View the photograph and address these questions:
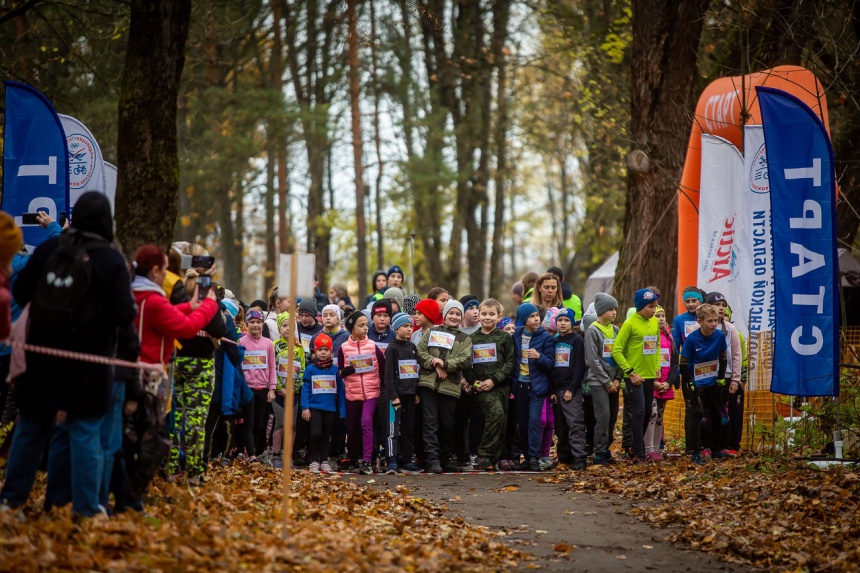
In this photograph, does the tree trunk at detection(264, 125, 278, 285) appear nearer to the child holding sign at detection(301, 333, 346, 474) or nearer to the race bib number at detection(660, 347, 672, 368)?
the child holding sign at detection(301, 333, 346, 474)

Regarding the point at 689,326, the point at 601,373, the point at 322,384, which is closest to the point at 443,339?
the point at 322,384

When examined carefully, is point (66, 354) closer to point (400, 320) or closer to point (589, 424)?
point (400, 320)

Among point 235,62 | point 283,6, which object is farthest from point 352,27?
point 235,62

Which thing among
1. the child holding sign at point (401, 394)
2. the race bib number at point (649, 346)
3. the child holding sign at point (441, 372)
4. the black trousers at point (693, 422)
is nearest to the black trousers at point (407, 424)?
the child holding sign at point (401, 394)

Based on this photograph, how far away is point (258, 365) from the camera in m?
13.3

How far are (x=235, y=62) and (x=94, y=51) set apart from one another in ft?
33.5

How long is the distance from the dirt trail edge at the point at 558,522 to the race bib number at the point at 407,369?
137 centimetres

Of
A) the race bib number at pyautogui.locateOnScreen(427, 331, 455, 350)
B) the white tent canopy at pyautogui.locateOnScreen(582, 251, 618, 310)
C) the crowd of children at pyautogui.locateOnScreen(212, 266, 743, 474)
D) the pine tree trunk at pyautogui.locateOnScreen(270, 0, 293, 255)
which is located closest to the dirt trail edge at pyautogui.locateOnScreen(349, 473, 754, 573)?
the crowd of children at pyautogui.locateOnScreen(212, 266, 743, 474)

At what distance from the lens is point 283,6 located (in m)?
28.6

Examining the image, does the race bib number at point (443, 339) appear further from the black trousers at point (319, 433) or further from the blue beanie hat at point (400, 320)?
the black trousers at point (319, 433)

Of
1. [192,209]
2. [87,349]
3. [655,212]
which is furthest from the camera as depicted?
[192,209]

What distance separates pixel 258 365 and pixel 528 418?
150 inches

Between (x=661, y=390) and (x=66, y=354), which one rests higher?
(x=66, y=354)

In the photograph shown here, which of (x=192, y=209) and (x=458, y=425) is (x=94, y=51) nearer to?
(x=458, y=425)
